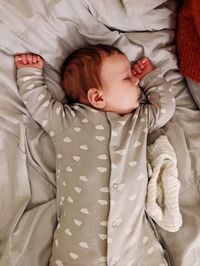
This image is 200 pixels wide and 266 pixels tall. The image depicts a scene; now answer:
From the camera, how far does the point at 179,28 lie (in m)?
1.37

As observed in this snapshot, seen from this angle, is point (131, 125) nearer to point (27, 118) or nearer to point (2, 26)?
point (27, 118)

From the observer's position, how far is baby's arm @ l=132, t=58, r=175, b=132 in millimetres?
1327

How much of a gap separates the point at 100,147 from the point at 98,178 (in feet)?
0.27

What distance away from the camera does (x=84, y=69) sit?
4.25 feet

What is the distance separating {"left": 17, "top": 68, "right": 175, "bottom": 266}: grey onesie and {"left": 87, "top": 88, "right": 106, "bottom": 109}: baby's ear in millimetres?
21

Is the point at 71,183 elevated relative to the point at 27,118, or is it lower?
lower

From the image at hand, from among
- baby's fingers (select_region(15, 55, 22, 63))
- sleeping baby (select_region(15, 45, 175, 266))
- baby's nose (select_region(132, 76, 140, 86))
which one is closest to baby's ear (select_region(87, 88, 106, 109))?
sleeping baby (select_region(15, 45, 175, 266))

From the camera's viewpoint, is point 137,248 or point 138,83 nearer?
point 137,248

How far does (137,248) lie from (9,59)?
0.60m

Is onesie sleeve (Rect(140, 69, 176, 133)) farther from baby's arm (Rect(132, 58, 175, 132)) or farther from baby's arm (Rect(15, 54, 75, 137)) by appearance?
baby's arm (Rect(15, 54, 75, 137))

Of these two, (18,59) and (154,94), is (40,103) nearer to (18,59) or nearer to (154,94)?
(18,59)

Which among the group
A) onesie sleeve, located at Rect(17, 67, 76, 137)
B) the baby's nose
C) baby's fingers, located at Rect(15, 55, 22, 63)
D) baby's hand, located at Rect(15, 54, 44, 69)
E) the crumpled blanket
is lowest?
the crumpled blanket

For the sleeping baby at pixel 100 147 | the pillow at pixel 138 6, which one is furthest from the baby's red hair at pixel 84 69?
the pillow at pixel 138 6

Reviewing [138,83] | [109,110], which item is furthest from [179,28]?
[109,110]
